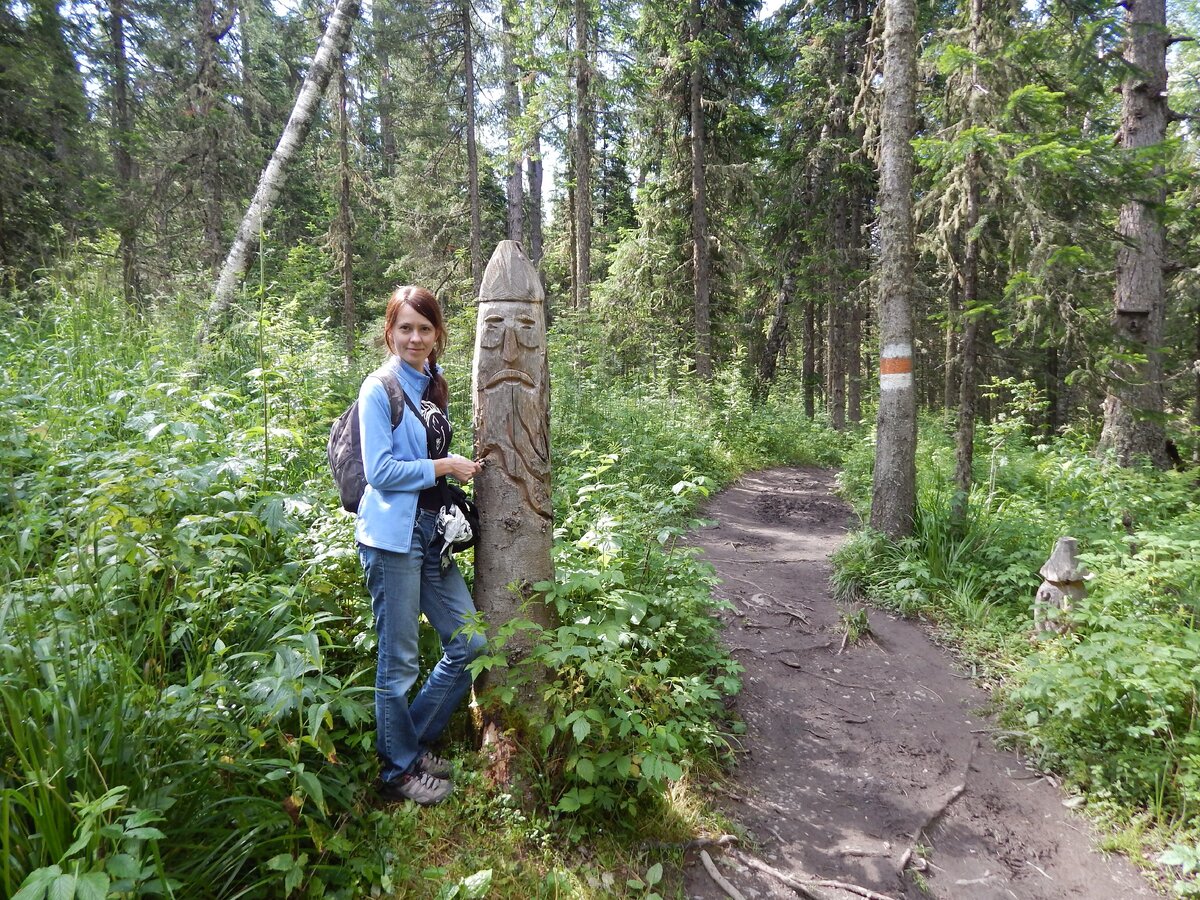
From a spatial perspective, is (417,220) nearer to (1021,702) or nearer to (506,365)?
(506,365)

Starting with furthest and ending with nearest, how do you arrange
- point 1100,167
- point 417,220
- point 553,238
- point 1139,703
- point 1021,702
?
point 553,238 < point 417,220 < point 1100,167 < point 1021,702 < point 1139,703

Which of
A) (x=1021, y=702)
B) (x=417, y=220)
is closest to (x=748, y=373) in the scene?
(x=417, y=220)

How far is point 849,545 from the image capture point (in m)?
6.19

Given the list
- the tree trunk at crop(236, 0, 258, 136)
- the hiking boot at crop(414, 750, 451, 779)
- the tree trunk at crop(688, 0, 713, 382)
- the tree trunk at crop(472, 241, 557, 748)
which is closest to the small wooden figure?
the tree trunk at crop(472, 241, 557, 748)

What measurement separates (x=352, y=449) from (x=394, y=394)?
296 millimetres

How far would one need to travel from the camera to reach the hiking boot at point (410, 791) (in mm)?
2510

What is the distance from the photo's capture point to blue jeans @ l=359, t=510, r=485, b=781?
2.49m

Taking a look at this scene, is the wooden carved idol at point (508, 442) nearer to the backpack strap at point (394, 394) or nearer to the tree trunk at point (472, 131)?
the backpack strap at point (394, 394)

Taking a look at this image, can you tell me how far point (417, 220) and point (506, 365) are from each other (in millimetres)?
15141

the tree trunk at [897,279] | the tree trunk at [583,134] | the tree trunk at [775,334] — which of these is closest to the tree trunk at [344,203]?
the tree trunk at [583,134]

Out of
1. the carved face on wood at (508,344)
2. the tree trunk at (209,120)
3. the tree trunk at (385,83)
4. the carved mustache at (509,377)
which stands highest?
the tree trunk at (385,83)

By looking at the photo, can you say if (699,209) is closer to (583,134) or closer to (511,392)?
(583,134)

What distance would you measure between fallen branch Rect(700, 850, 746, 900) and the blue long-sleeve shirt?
6.57ft

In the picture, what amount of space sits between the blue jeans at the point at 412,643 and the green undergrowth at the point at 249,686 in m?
0.15
